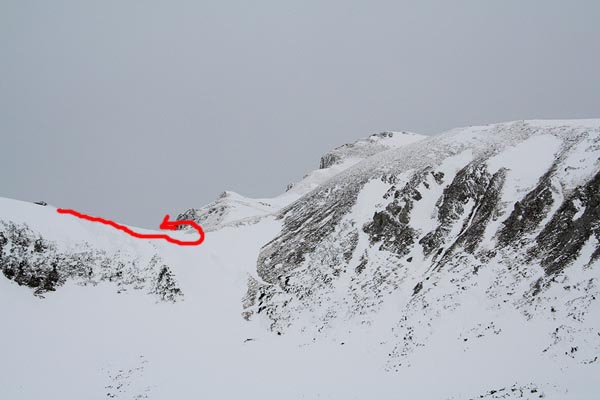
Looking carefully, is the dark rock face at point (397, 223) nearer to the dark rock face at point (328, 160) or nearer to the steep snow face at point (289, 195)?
the steep snow face at point (289, 195)

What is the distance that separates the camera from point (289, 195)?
316 ft

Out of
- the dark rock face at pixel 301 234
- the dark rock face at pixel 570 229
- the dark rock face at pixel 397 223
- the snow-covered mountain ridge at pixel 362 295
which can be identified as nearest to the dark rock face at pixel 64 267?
the snow-covered mountain ridge at pixel 362 295

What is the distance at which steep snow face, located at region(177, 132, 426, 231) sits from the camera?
2832 inches

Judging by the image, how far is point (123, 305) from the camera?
31672mm

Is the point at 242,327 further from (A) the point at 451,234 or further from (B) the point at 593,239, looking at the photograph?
(B) the point at 593,239

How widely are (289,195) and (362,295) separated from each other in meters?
65.4

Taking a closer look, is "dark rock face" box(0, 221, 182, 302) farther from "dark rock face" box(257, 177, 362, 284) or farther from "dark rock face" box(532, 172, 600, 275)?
"dark rock face" box(532, 172, 600, 275)

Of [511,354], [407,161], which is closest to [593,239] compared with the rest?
[511,354]

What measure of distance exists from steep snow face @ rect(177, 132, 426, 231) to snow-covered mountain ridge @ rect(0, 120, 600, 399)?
21.9 metres

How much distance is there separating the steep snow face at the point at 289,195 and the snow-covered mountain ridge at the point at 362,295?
21.9 metres

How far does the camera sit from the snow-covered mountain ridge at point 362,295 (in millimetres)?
20677

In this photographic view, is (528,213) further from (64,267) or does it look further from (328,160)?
(328,160)

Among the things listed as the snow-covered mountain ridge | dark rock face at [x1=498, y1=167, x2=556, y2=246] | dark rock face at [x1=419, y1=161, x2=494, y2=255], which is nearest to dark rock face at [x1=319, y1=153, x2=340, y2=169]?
the snow-covered mountain ridge

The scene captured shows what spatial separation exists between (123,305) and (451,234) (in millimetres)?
27575
